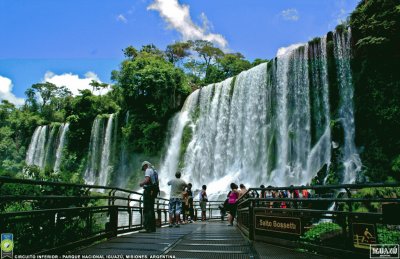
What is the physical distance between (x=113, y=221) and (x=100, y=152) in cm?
3331

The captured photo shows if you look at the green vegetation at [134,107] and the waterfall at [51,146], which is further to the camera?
the waterfall at [51,146]

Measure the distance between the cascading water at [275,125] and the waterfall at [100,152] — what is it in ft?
39.6

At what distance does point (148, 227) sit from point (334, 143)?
1520 centimetres

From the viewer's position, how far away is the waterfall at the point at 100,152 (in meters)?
38.3

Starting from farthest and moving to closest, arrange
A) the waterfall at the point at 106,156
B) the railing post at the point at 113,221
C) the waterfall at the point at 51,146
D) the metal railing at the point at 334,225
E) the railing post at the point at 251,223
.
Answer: the waterfall at the point at 51,146
the waterfall at the point at 106,156
the railing post at the point at 113,221
the railing post at the point at 251,223
the metal railing at the point at 334,225

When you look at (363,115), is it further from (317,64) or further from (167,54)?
(167,54)

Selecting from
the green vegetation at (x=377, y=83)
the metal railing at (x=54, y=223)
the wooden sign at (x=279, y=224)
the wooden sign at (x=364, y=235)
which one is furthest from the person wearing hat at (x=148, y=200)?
the green vegetation at (x=377, y=83)

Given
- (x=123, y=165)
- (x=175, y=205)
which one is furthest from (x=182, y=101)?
(x=175, y=205)

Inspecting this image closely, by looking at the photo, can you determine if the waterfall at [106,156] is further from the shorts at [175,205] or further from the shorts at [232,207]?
the shorts at [175,205]

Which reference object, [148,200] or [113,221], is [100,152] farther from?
[113,221]

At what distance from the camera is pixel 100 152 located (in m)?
39.9

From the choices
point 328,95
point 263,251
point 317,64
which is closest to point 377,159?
point 328,95

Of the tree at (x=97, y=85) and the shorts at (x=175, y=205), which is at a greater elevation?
the tree at (x=97, y=85)

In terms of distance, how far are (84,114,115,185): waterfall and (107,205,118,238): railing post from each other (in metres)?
30.6
